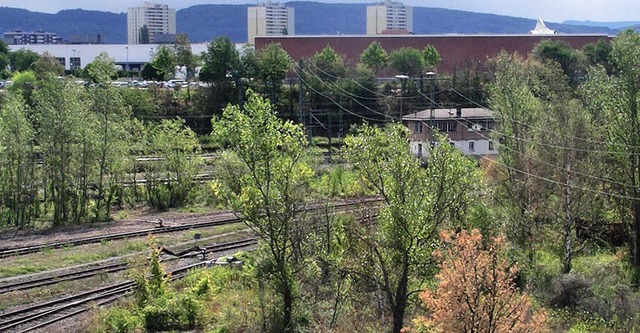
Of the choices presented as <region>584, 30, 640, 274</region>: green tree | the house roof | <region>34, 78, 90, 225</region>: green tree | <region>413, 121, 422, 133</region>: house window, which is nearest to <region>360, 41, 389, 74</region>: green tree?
the house roof

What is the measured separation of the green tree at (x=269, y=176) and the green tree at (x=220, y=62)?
137 ft

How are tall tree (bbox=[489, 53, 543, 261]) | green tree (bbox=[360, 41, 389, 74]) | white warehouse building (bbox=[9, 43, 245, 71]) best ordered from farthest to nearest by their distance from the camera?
1. white warehouse building (bbox=[9, 43, 245, 71])
2. green tree (bbox=[360, 41, 389, 74])
3. tall tree (bbox=[489, 53, 543, 261])

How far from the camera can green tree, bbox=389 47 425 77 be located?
6303 cm

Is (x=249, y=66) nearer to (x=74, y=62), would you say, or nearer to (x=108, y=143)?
(x=108, y=143)

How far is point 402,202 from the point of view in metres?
14.7

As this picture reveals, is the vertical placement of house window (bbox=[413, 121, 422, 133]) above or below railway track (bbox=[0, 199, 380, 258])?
above

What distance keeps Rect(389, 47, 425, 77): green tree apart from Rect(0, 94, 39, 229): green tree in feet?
116

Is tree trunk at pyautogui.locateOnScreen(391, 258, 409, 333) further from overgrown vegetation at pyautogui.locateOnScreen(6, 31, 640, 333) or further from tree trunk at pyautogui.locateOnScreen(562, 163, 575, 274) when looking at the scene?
tree trunk at pyautogui.locateOnScreen(562, 163, 575, 274)

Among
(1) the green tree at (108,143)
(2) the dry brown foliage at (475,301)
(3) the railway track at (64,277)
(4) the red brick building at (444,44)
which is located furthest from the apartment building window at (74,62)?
(2) the dry brown foliage at (475,301)

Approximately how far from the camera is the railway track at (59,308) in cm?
1744

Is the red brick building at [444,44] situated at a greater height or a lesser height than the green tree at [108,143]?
greater

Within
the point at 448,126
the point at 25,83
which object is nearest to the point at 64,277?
the point at 448,126

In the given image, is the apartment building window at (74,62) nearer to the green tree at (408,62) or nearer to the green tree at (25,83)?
the green tree at (25,83)

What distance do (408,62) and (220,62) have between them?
1516 centimetres
